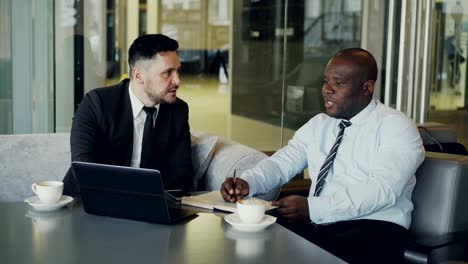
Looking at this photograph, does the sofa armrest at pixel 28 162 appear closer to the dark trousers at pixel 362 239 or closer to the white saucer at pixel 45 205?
the white saucer at pixel 45 205

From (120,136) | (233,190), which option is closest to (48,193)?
(233,190)

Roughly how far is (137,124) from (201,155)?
45 cm

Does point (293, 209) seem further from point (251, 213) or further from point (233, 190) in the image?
point (251, 213)

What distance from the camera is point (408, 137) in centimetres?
278

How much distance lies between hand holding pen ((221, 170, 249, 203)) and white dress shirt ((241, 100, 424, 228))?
13cm

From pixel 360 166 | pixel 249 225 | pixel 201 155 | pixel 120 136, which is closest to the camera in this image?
pixel 249 225

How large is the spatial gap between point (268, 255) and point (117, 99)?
1.52 meters

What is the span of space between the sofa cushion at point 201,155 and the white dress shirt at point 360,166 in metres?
0.51

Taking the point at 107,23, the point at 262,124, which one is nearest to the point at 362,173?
the point at 107,23

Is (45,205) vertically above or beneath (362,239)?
above

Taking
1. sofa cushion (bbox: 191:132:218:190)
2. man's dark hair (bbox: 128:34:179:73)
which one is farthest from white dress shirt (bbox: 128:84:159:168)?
sofa cushion (bbox: 191:132:218:190)

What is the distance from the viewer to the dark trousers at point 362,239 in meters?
2.68

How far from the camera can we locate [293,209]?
2.64 metres

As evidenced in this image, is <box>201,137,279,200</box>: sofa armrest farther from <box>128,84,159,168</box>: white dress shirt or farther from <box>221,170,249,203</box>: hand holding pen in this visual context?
<box>221,170,249,203</box>: hand holding pen
